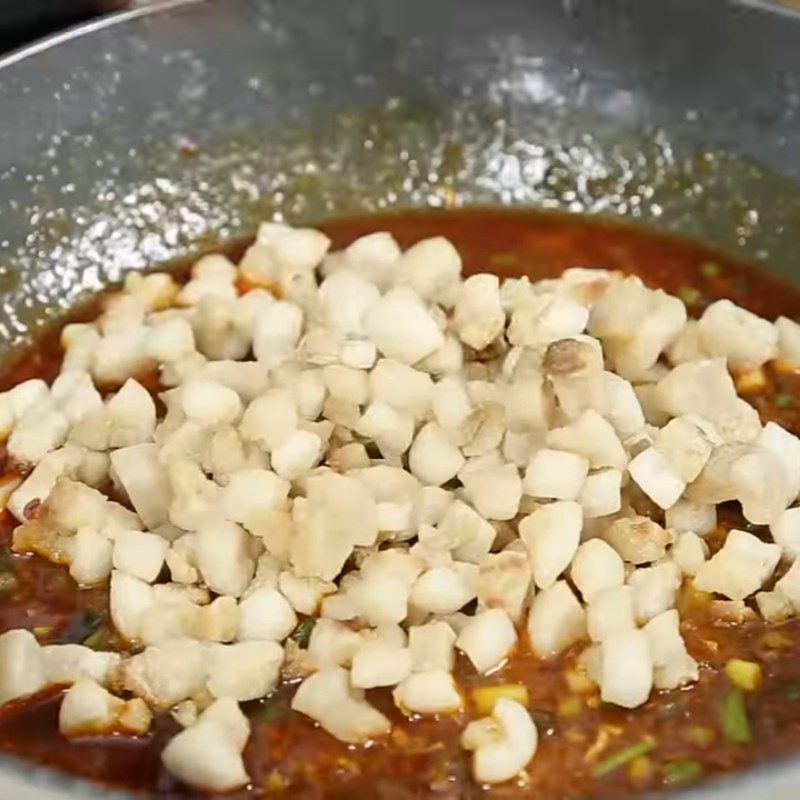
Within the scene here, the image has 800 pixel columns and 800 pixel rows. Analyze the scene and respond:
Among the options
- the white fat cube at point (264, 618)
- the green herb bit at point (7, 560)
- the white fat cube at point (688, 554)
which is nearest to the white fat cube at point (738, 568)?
the white fat cube at point (688, 554)

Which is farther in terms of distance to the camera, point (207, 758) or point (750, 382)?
point (750, 382)

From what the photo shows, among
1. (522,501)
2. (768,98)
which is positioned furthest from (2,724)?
(768,98)

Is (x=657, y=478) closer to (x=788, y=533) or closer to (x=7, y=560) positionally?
(x=788, y=533)

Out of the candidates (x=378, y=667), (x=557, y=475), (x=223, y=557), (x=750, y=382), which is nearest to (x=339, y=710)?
(x=378, y=667)

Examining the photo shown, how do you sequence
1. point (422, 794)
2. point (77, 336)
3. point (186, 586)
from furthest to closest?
1. point (77, 336)
2. point (186, 586)
3. point (422, 794)

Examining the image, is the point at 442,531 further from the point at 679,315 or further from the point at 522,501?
the point at 679,315

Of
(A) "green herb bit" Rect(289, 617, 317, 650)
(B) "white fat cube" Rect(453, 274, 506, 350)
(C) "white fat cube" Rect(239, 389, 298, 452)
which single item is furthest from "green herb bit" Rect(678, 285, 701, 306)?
(A) "green herb bit" Rect(289, 617, 317, 650)
